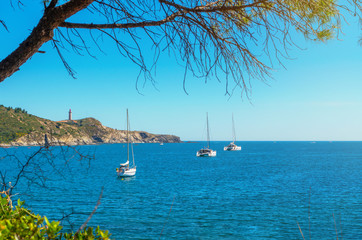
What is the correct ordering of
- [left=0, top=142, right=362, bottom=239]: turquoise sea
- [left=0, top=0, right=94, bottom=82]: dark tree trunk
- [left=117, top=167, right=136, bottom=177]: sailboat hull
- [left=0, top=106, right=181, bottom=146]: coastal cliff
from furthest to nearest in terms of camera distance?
[left=117, top=167, right=136, bottom=177]: sailboat hull
[left=0, top=142, right=362, bottom=239]: turquoise sea
[left=0, top=106, right=181, bottom=146]: coastal cliff
[left=0, top=0, right=94, bottom=82]: dark tree trunk

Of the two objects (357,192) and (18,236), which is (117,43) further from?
Answer: (357,192)

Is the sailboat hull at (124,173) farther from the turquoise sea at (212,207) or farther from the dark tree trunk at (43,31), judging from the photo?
the dark tree trunk at (43,31)

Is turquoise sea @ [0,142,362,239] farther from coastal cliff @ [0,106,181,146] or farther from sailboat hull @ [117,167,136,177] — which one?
coastal cliff @ [0,106,181,146]

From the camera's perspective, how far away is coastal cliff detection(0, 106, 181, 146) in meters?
2.73

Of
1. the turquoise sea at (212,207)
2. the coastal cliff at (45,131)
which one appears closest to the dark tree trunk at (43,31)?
the coastal cliff at (45,131)

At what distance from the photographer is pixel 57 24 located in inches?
83.6

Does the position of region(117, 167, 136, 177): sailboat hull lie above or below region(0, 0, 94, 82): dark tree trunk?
below

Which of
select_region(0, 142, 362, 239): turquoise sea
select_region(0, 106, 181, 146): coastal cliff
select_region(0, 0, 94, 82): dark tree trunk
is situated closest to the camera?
select_region(0, 0, 94, 82): dark tree trunk

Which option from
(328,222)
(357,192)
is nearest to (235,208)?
(328,222)

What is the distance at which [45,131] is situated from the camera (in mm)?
2904

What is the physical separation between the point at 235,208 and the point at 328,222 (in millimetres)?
6567

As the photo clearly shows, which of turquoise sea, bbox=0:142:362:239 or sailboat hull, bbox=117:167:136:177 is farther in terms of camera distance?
sailboat hull, bbox=117:167:136:177

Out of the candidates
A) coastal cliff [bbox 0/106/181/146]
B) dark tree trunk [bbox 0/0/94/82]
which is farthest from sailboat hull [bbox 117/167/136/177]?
dark tree trunk [bbox 0/0/94/82]

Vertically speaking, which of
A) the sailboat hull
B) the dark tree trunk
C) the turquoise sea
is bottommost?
the turquoise sea
